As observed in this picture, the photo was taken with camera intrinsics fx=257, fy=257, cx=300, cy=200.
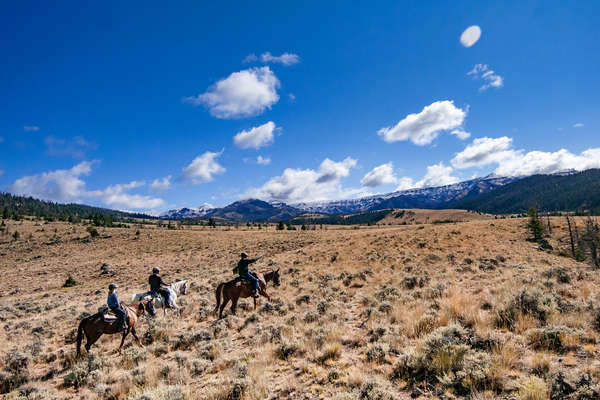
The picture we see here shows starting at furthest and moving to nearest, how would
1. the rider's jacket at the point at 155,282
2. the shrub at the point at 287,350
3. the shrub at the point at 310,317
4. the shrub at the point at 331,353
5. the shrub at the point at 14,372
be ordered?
the rider's jacket at the point at 155,282 → the shrub at the point at 310,317 → the shrub at the point at 14,372 → the shrub at the point at 287,350 → the shrub at the point at 331,353

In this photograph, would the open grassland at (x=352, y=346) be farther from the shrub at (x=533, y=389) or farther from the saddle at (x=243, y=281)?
the saddle at (x=243, y=281)

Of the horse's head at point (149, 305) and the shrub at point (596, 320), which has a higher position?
the shrub at point (596, 320)

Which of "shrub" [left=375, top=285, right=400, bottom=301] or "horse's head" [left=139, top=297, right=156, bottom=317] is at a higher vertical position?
"horse's head" [left=139, top=297, right=156, bottom=317]

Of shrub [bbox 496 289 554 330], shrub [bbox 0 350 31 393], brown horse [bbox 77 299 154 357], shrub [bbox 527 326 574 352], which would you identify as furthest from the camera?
brown horse [bbox 77 299 154 357]

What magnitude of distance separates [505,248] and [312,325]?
26.0m

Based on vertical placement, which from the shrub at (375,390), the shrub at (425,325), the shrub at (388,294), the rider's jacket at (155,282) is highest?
the rider's jacket at (155,282)

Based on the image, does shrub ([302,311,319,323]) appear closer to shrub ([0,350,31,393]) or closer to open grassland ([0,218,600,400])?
open grassland ([0,218,600,400])

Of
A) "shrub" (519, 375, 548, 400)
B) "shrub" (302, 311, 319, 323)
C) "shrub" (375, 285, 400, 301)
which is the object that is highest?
"shrub" (519, 375, 548, 400)

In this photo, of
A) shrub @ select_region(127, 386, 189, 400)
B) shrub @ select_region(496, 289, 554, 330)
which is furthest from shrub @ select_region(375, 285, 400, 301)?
shrub @ select_region(127, 386, 189, 400)

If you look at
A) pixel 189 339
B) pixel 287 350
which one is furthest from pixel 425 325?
pixel 189 339

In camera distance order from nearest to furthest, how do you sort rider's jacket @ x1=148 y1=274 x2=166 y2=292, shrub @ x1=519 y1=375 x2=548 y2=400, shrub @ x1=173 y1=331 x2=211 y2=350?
shrub @ x1=519 y1=375 x2=548 y2=400, shrub @ x1=173 y1=331 x2=211 y2=350, rider's jacket @ x1=148 y1=274 x2=166 y2=292

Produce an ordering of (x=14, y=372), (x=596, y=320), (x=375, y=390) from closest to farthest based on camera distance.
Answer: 1. (x=375, y=390)
2. (x=596, y=320)
3. (x=14, y=372)

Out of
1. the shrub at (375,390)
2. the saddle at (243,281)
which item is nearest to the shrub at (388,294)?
the saddle at (243,281)

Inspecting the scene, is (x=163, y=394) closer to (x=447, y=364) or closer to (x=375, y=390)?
(x=375, y=390)
